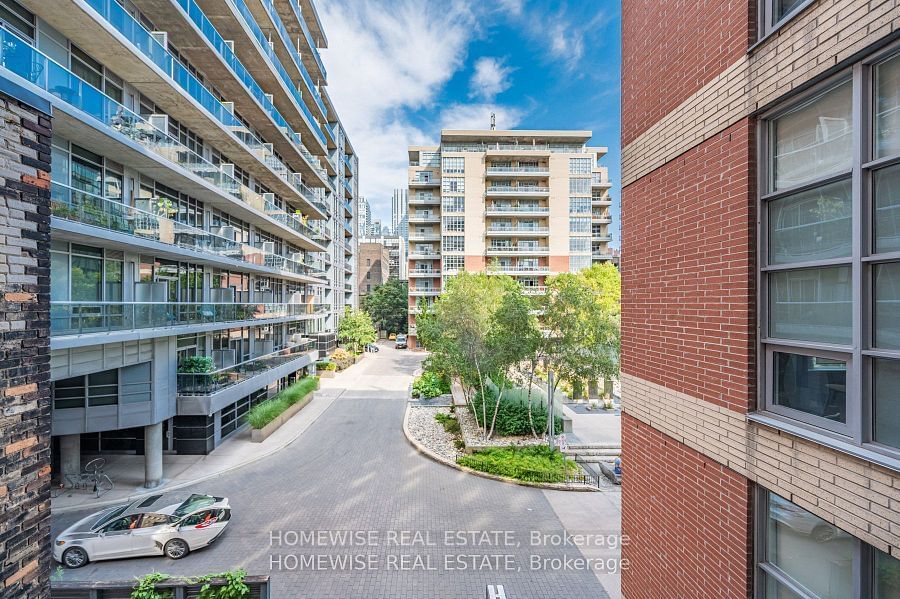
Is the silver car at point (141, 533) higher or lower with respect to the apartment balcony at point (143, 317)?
lower

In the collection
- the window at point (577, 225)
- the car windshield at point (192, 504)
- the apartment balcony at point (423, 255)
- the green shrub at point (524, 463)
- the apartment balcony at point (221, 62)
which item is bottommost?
the green shrub at point (524, 463)

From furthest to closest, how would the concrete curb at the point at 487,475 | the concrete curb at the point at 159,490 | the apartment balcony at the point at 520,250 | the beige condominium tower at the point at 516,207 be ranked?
the apartment balcony at the point at 520,250 → the beige condominium tower at the point at 516,207 → the concrete curb at the point at 487,475 → the concrete curb at the point at 159,490

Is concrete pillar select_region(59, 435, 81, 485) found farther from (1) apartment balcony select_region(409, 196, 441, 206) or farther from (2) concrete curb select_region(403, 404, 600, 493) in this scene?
(1) apartment balcony select_region(409, 196, 441, 206)

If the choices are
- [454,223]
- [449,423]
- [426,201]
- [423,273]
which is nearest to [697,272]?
[449,423]

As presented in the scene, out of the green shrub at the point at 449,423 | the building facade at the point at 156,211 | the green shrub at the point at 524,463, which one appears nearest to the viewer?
the building facade at the point at 156,211

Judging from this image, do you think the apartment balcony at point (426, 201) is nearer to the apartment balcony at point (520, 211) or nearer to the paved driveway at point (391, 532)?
the apartment balcony at point (520, 211)

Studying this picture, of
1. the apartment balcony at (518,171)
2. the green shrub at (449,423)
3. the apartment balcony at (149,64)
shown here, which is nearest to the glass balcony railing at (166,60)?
the apartment balcony at (149,64)

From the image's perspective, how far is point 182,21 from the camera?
13.6 m

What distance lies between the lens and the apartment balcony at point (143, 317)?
30.9 ft

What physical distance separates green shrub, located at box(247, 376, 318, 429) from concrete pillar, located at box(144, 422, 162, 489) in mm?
4201

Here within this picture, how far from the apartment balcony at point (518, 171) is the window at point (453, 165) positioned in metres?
3.04

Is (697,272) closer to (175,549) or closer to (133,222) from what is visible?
(175,549)

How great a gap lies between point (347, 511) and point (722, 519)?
9.78 m

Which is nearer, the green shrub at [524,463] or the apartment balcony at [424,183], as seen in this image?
the green shrub at [524,463]
